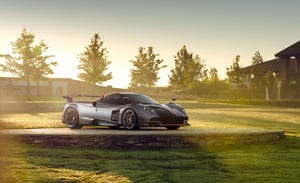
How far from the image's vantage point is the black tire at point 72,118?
1618 centimetres

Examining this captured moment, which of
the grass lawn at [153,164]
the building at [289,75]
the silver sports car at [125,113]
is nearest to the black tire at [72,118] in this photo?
the silver sports car at [125,113]

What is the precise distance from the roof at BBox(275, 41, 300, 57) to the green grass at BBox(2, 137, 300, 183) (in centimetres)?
4478

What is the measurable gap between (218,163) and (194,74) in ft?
215

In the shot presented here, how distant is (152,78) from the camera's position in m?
87.7

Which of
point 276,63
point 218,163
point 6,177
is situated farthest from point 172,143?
point 276,63

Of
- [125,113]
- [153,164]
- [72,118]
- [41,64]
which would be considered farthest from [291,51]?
[153,164]

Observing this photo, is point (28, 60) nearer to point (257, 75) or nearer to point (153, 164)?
point (257, 75)

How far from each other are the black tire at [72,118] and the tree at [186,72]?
187ft

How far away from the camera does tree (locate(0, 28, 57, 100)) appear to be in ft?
204

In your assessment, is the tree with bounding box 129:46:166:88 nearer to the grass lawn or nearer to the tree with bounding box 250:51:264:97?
the tree with bounding box 250:51:264:97

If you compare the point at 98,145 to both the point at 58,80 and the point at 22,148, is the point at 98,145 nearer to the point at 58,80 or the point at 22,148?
the point at 22,148

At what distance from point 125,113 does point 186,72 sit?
2422 inches

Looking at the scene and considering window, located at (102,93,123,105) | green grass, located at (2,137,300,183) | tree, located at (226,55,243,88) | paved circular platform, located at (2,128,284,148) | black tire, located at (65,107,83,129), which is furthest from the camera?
tree, located at (226,55,243,88)

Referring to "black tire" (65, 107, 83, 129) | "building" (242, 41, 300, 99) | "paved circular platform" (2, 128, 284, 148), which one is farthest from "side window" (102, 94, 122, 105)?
"building" (242, 41, 300, 99)
